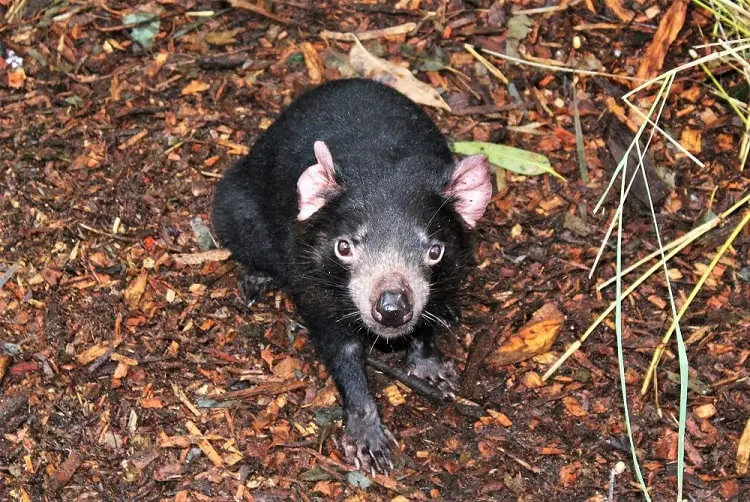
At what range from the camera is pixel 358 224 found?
4.91 metres

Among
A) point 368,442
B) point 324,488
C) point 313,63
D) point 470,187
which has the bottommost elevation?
point 324,488

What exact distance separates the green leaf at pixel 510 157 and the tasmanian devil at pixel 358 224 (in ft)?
1.96

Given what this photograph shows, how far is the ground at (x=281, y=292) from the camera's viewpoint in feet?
16.9

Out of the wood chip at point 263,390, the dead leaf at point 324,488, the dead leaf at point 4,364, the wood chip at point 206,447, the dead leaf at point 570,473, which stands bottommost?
the dead leaf at point 324,488

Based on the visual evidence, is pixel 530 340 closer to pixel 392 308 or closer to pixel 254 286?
pixel 392 308

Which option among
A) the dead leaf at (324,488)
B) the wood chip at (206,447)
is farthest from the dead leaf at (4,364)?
the dead leaf at (324,488)

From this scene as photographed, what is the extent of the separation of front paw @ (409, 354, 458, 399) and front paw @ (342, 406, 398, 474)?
1.26 feet

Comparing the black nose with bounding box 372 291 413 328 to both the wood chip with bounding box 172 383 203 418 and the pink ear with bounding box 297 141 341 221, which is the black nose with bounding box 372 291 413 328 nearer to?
the pink ear with bounding box 297 141 341 221

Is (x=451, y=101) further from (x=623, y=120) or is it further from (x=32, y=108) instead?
(x=32, y=108)

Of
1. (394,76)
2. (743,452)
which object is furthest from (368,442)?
(394,76)

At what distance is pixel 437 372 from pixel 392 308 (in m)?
1.01

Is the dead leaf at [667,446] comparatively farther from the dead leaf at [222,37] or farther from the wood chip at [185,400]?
the dead leaf at [222,37]

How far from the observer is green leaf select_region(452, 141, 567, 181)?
6363 millimetres

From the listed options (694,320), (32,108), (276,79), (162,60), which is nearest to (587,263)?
(694,320)
